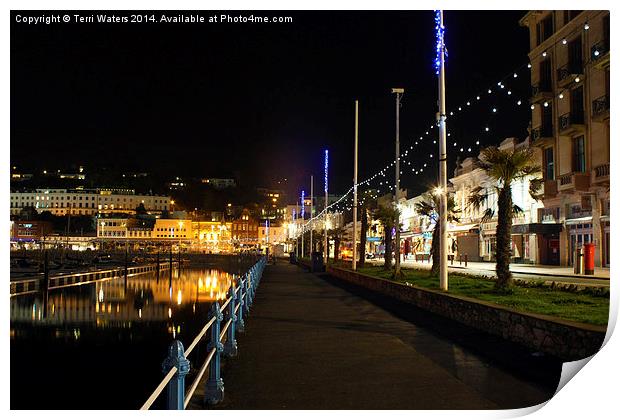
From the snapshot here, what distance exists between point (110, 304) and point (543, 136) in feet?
76.3

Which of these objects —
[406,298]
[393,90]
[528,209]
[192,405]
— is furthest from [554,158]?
[192,405]

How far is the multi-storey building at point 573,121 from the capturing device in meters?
28.2

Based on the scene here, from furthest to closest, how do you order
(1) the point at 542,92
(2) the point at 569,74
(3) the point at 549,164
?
(3) the point at 549,164 → (1) the point at 542,92 → (2) the point at 569,74

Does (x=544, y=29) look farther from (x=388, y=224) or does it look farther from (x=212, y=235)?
(x=212, y=235)

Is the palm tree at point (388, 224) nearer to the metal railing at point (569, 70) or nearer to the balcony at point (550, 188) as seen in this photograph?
the balcony at point (550, 188)

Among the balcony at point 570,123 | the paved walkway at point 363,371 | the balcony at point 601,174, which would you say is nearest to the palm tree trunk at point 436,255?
the balcony at point 601,174

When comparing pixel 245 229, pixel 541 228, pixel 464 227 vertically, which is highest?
pixel 245 229

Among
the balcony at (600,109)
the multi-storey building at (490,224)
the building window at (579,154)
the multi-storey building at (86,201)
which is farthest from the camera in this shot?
the multi-storey building at (86,201)

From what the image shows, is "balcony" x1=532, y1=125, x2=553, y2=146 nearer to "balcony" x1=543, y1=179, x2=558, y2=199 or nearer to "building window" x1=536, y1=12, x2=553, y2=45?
"balcony" x1=543, y1=179, x2=558, y2=199

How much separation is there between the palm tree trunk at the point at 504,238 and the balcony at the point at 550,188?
19.0m

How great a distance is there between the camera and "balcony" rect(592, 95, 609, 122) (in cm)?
2745

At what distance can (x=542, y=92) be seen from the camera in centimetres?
3388

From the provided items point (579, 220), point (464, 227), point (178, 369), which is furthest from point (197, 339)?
point (464, 227)
